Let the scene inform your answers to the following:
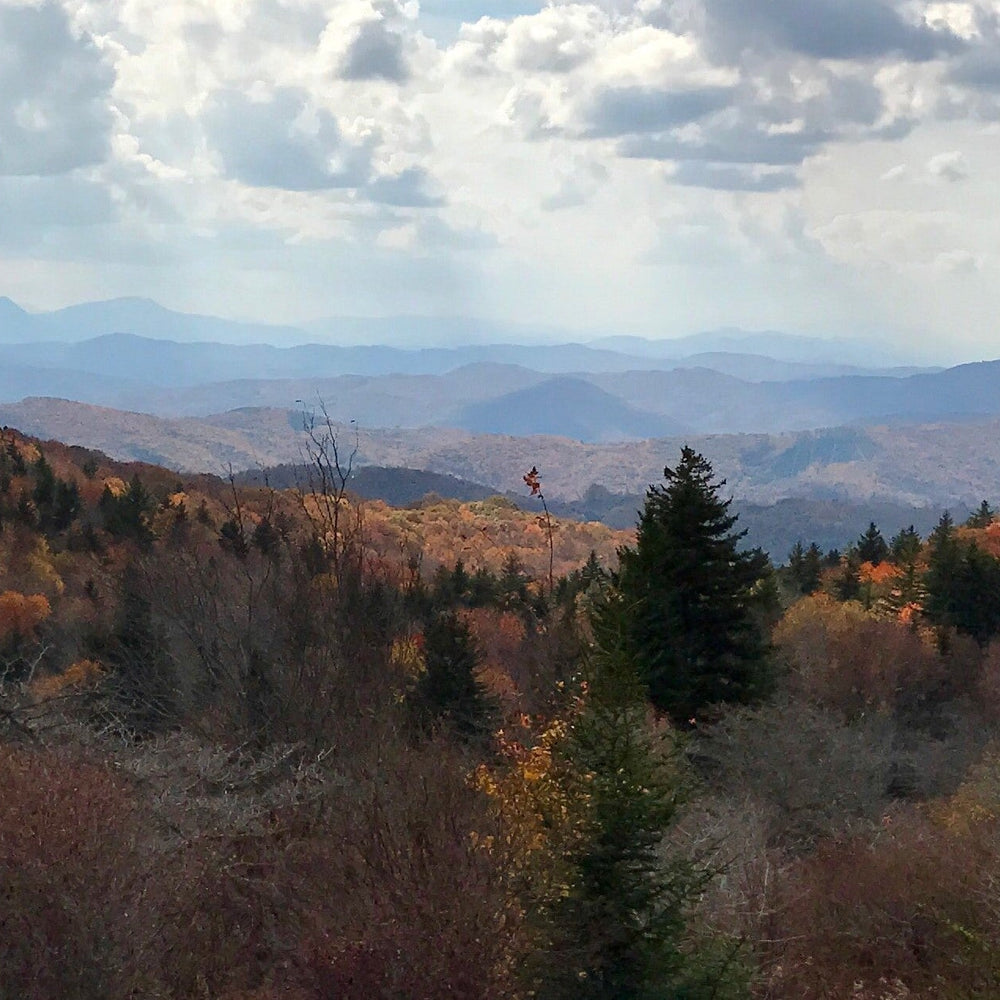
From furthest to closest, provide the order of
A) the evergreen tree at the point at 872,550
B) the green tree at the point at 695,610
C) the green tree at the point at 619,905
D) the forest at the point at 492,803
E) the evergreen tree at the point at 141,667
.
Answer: the evergreen tree at the point at 872,550 < the green tree at the point at 695,610 < the evergreen tree at the point at 141,667 < the forest at the point at 492,803 < the green tree at the point at 619,905

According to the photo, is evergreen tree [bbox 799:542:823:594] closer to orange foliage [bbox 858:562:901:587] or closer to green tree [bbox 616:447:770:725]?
orange foliage [bbox 858:562:901:587]

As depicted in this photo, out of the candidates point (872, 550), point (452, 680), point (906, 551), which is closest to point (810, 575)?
point (906, 551)

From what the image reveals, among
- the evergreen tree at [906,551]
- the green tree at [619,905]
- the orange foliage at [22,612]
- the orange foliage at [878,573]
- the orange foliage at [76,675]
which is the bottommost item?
the orange foliage at [22,612]

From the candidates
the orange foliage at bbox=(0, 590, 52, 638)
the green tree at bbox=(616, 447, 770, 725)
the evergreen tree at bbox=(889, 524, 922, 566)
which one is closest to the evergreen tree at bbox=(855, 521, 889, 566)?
the evergreen tree at bbox=(889, 524, 922, 566)

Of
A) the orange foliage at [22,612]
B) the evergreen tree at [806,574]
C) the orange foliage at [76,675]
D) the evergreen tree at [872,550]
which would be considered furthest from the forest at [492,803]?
the evergreen tree at [872,550]

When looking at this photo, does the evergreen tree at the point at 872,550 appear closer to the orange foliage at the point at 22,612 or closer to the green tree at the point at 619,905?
the orange foliage at the point at 22,612

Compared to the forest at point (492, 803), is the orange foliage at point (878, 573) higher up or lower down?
lower down

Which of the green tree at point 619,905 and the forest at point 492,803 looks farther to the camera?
the forest at point 492,803
